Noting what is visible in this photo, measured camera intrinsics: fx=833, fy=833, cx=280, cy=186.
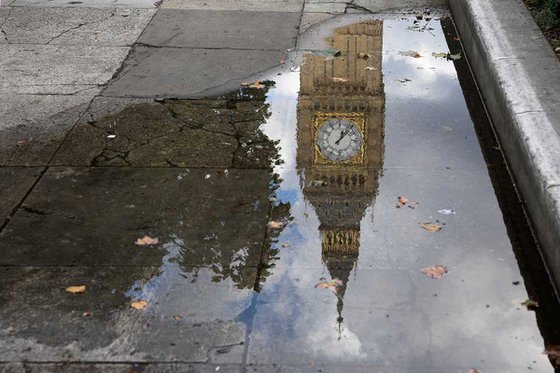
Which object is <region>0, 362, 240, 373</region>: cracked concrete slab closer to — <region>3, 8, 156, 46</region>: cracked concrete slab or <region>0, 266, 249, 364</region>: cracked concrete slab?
<region>0, 266, 249, 364</region>: cracked concrete slab

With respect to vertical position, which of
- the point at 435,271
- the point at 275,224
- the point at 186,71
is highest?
the point at 435,271

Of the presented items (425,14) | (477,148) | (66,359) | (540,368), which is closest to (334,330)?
(540,368)

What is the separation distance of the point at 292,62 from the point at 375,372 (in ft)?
18.9

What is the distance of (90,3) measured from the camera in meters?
12.5

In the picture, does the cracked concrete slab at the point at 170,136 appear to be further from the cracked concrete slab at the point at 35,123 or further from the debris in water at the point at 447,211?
the debris in water at the point at 447,211

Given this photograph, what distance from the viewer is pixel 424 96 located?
29.1 ft

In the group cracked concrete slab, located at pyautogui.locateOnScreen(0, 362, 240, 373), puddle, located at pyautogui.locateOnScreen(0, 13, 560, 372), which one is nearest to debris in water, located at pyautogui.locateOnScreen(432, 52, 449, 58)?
puddle, located at pyautogui.locateOnScreen(0, 13, 560, 372)

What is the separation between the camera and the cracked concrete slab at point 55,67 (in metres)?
9.17

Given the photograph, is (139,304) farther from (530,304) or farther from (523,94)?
(523,94)

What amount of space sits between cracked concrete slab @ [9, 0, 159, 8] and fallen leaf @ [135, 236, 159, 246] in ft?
22.7

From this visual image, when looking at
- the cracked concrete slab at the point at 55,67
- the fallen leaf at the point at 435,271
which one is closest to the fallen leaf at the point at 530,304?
the fallen leaf at the point at 435,271

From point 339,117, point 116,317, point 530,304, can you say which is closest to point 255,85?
point 339,117

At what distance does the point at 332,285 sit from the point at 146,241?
148 centimetres

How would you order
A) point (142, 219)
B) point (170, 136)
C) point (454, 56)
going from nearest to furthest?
point (142, 219) → point (170, 136) → point (454, 56)
